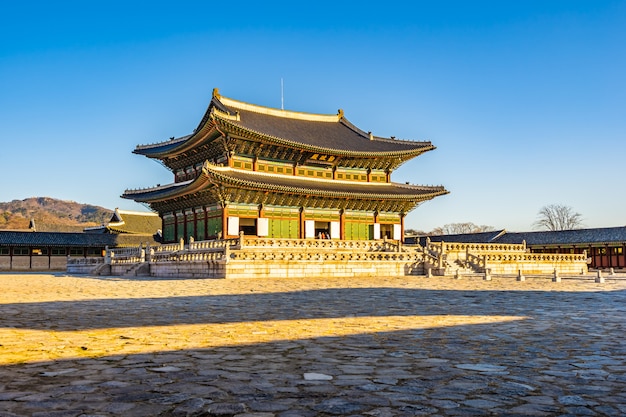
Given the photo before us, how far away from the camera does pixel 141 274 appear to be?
37250 mm

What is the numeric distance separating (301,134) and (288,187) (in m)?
9.96

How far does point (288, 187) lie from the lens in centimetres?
3944

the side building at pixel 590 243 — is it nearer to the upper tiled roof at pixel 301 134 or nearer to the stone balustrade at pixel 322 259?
the stone balustrade at pixel 322 259

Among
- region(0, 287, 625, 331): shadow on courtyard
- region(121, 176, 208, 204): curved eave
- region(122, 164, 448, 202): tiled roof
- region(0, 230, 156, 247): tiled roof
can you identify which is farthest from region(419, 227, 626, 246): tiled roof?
region(0, 230, 156, 247): tiled roof

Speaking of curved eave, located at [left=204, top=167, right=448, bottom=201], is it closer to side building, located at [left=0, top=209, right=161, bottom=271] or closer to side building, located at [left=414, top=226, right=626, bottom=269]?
side building, located at [left=414, top=226, right=626, bottom=269]

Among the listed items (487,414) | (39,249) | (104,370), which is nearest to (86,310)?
(104,370)

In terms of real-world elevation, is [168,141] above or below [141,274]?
above

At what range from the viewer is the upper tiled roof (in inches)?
1684

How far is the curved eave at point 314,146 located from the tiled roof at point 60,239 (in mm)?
28075

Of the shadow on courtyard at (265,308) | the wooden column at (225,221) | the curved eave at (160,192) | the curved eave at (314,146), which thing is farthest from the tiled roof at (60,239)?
the shadow on courtyard at (265,308)

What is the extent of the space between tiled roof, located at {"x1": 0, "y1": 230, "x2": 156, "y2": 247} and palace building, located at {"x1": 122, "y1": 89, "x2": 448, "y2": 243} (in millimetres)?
13534

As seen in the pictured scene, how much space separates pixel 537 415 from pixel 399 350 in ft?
10.5

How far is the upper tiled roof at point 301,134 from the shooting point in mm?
42781

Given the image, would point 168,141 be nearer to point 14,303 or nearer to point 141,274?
point 141,274
